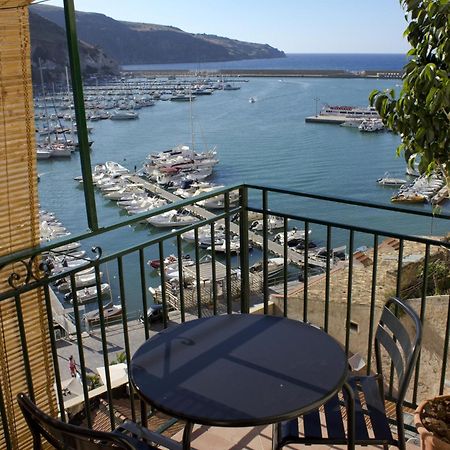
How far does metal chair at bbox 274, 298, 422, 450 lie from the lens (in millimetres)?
1654

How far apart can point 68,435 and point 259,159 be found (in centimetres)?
3454

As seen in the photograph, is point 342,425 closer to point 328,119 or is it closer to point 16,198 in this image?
point 16,198

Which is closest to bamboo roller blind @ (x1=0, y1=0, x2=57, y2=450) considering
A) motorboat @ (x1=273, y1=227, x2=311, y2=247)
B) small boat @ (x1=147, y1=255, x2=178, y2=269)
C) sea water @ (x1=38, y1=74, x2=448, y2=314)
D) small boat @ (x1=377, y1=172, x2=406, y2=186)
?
sea water @ (x1=38, y1=74, x2=448, y2=314)

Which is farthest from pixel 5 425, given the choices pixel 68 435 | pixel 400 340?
pixel 400 340

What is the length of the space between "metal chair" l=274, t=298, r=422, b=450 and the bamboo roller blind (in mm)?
935

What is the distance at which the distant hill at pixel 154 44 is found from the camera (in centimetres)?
7569

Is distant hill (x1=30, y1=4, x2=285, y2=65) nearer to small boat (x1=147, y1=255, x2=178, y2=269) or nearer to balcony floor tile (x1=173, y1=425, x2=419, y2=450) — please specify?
small boat (x1=147, y1=255, x2=178, y2=269)

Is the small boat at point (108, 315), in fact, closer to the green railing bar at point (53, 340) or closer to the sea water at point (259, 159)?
the sea water at point (259, 159)

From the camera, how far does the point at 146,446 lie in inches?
63.3

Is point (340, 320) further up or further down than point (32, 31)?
further down

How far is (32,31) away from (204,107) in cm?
6103

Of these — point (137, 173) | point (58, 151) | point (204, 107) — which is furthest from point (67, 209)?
point (204, 107)

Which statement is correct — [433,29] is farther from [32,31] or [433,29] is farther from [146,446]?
[146,446]

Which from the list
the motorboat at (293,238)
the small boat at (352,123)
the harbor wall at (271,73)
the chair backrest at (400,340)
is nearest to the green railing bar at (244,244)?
the chair backrest at (400,340)
